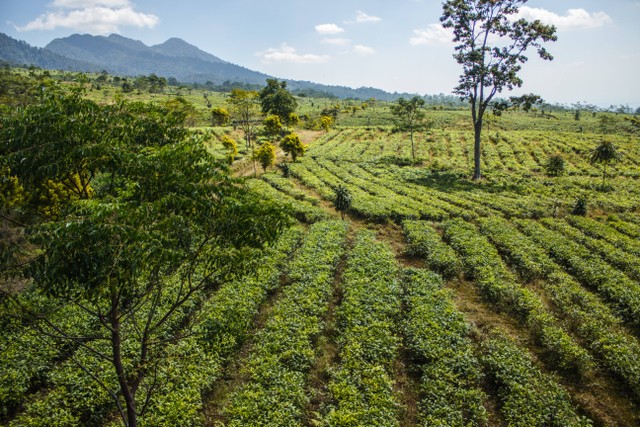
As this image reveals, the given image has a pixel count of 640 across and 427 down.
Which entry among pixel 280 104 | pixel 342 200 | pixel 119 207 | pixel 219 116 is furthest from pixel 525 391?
pixel 219 116

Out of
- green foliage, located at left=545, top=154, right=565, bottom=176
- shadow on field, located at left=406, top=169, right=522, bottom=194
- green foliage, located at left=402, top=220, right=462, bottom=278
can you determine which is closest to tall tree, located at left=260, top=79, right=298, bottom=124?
shadow on field, located at left=406, top=169, right=522, bottom=194

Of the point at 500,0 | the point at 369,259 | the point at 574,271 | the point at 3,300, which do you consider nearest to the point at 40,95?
the point at 3,300

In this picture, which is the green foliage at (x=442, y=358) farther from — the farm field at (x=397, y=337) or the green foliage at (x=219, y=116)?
the green foliage at (x=219, y=116)

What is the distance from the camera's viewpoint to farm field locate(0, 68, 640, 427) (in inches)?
428

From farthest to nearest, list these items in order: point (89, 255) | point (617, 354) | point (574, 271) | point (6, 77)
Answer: point (6, 77) → point (574, 271) → point (617, 354) → point (89, 255)

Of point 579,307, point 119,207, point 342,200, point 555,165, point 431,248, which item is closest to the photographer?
point 119,207

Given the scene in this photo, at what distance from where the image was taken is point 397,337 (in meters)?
14.3

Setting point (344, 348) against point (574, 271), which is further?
point (574, 271)

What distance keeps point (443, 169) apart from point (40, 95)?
4909cm

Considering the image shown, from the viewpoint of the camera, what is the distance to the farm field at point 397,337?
1088 centimetres

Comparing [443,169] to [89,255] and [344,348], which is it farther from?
[89,255]

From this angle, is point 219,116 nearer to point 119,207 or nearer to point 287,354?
point 287,354

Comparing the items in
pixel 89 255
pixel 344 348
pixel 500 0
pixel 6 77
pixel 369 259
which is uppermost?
pixel 500 0

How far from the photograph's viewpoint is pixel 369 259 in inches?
835
